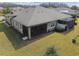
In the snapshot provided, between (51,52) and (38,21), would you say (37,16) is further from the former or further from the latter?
(51,52)

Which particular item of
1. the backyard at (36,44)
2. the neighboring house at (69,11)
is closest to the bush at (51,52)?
the backyard at (36,44)

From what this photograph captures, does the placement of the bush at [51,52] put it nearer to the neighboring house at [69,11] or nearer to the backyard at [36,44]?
the backyard at [36,44]

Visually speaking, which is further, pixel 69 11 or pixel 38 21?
pixel 69 11

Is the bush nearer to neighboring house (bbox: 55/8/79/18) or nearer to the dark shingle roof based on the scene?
the dark shingle roof

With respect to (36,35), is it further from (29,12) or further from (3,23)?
(3,23)

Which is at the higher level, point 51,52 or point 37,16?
point 37,16

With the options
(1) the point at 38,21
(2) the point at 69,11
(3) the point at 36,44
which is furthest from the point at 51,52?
(2) the point at 69,11

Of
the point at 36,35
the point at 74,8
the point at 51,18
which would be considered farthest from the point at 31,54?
the point at 74,8
